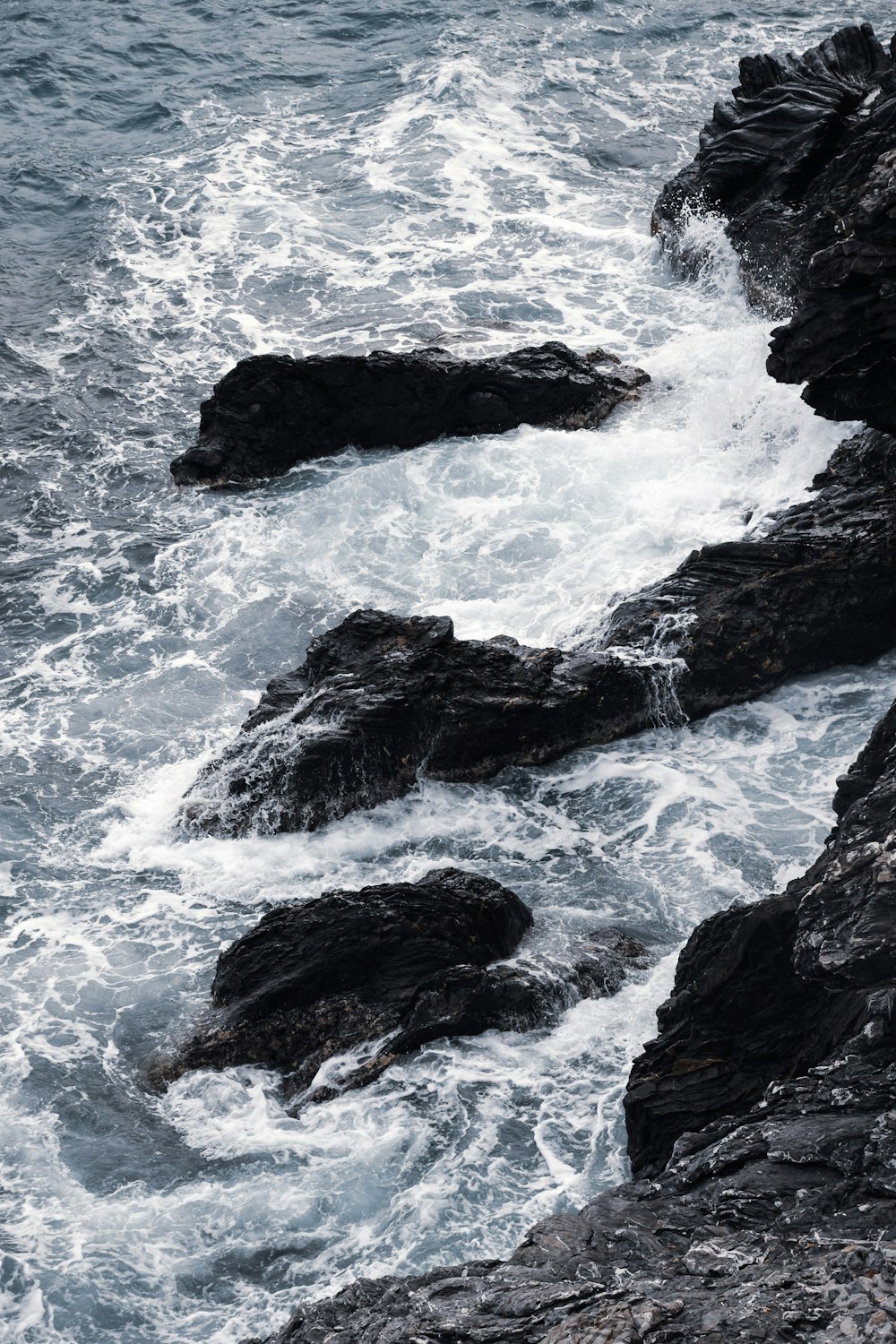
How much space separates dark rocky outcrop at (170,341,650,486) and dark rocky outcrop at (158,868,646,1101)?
12212 mm

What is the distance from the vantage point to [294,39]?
4500 cm

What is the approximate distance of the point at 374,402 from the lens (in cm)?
2516

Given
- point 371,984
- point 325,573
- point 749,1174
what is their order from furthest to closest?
point 325,573
point 371,984
point 749,1174

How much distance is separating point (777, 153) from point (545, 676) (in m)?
16.9

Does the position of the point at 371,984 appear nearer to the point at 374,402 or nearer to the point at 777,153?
the point at 374,402

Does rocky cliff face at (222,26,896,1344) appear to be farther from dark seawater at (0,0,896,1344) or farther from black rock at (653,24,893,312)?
black rock at (653,24,893,312)

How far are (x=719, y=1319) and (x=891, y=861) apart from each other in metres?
4.51

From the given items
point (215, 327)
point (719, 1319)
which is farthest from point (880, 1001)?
point (215, 327)

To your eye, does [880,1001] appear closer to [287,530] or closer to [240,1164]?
[240,1164]

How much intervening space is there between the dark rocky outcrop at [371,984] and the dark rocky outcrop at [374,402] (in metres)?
12.2

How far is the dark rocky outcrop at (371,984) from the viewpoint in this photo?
14.8 meters

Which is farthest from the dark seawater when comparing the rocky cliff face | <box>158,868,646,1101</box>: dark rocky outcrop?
the rocky cliff face

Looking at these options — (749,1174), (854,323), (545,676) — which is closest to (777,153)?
(854,323)

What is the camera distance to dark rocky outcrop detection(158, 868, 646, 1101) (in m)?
14.8
